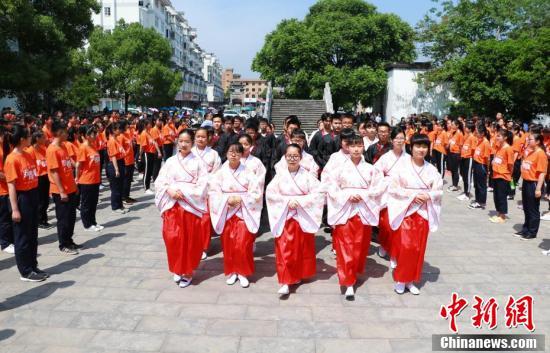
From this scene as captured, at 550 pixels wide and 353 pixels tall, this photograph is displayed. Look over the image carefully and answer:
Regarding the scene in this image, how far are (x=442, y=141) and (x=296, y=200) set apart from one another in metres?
8.89

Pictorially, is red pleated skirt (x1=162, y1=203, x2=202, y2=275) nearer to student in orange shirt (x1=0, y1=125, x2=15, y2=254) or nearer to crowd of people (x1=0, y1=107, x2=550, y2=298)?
crowd of people (x1=0, y1=107, x2=550, y2=298)

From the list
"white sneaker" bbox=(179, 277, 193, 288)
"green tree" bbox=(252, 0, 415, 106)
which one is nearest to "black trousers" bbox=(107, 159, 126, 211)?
"white sneaker" bbox=(179, 277, 193, 288)

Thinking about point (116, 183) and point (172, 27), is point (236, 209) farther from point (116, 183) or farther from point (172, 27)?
point (172, 27)

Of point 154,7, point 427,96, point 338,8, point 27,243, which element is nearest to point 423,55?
point 427,96

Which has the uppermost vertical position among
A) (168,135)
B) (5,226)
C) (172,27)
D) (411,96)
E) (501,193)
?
(172,27)

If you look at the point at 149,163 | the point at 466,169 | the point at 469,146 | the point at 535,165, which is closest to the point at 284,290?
the point at 535,165

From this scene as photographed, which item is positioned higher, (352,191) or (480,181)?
(352,191)

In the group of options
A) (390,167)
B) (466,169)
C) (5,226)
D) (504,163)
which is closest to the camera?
(390,167)

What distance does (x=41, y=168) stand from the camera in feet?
23.4

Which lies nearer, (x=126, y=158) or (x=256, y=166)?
(x=256, y=166)

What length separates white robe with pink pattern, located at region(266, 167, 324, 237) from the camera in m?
4.93

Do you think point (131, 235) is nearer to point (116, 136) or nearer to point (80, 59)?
point (116, 136)

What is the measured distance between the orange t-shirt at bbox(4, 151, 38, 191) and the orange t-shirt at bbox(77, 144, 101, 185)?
5.30ft

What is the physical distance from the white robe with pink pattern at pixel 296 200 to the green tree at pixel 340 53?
23.8 metres
